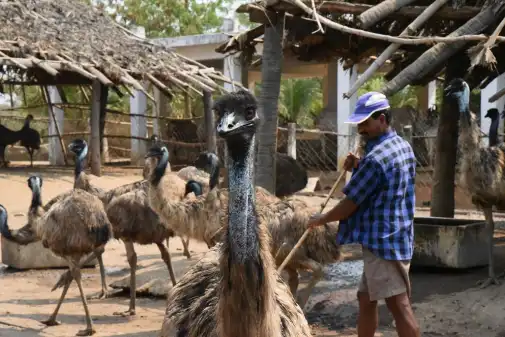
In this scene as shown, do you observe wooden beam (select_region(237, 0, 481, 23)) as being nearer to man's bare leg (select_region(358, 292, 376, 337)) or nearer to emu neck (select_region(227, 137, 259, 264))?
man's bare leg (select_region(358, 292, 376, 337))

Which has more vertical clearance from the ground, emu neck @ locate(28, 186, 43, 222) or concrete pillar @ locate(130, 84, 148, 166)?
concrete pillar @ locate(130, 84, 148, 166)

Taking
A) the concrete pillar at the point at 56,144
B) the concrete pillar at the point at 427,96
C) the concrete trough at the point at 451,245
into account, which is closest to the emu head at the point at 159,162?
the concrete trough at the point at 451,245

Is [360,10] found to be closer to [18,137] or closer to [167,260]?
[167,260]

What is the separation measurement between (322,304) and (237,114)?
4.29 meters

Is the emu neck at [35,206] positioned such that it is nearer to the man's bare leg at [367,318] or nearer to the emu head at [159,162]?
the emu head at [159,162]

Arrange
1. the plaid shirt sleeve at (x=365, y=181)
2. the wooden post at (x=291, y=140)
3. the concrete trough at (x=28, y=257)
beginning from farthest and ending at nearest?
the wooden post at (x=291, y=140) → the concrete trough at (x=28, y=257) → the plaid shirt sleeve at (x=365, y=181)

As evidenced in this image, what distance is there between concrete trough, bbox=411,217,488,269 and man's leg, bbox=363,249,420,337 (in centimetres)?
337

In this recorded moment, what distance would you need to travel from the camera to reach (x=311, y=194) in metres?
16.6

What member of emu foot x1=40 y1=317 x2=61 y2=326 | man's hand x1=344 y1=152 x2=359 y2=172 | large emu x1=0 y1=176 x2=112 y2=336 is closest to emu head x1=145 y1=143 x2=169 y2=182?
large emu x1=0 y1=176 x2=112 y2=336

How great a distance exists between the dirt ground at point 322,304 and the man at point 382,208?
1774 millimetres

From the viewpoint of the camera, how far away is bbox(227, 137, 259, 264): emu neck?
321 centimetres

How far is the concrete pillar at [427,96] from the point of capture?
23.4 meters

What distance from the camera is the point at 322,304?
721 cm

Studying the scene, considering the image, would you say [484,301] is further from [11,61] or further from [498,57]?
[11,61]
